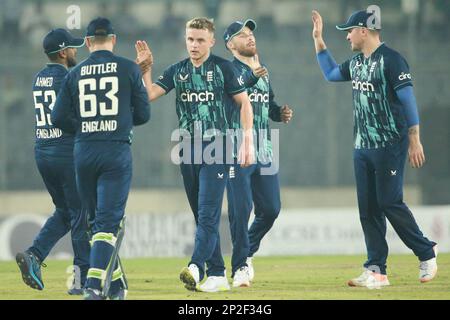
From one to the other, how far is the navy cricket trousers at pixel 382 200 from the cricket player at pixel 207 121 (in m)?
1.10

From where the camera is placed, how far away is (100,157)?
24.6 feet

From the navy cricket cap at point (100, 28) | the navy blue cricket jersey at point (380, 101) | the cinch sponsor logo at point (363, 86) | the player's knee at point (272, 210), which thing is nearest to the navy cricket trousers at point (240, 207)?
the player's knee at point (272, 210)

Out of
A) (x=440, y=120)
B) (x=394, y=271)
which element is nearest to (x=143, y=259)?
(x=394, y=271)

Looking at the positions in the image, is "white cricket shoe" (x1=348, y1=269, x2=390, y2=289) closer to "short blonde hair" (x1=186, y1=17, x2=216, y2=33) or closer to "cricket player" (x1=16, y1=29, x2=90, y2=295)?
"cricket player" (x1=16, y1=29, x2=90, y2=295)

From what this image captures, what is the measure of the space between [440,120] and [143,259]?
24.4 ft

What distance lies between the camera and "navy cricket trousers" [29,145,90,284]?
8.47 metres

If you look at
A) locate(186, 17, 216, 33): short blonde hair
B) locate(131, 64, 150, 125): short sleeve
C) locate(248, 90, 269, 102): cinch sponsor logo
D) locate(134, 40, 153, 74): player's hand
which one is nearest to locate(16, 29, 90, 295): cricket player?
locate(134, 40, 153, 74): player's hand

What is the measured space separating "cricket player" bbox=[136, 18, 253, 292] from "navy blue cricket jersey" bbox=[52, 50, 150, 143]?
943mm

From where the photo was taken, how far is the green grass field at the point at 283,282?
857 cm

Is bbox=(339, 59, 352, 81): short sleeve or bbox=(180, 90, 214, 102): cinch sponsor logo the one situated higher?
bbox=(339, 59, 352, 81): short sleeve

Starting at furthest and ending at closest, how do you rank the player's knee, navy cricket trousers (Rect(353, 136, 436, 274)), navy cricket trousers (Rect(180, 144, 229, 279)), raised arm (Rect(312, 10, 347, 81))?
the player's knee, raised arm (Rect(312, 10, 347, 81)), navy cricket trousers (Rect(353, 136, 436, 274)), navy cricket trousers (Rect(180, 144, 229, 279))

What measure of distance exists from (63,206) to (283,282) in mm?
2262

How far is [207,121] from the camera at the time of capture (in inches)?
335

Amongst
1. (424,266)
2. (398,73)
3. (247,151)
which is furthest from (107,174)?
(424,266)
